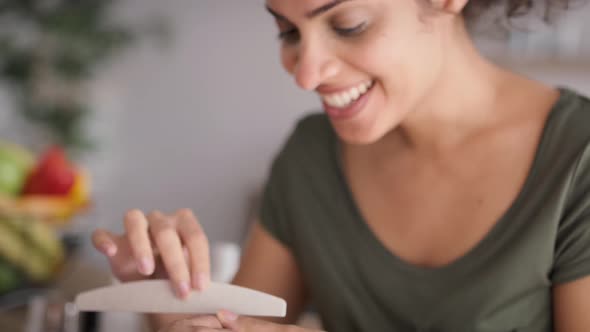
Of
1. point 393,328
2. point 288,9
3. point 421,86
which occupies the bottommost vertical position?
point 393,328

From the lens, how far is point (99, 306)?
69cm

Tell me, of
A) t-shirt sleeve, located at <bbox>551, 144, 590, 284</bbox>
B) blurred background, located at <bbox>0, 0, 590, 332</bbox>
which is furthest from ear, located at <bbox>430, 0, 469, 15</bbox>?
blurred background, located at <bbox>0, 0, 590, 332</bbox>

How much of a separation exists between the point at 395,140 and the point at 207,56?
1824 mm

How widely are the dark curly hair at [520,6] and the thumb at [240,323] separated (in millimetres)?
508

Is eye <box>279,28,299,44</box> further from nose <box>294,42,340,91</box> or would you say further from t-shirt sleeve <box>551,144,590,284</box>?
t-shirt sleeve <box>551,144,590,284</box>

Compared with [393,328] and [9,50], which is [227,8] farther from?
[393,328]

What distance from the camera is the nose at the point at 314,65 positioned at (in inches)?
29.3

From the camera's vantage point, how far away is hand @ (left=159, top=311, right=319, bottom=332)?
2.15 ft

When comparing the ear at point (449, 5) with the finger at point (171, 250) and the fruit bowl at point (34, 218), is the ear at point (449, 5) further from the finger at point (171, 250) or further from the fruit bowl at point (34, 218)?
the fruit bowl at point (34, 218)

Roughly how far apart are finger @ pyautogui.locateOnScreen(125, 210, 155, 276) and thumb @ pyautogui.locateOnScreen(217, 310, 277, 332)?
0.35 ft

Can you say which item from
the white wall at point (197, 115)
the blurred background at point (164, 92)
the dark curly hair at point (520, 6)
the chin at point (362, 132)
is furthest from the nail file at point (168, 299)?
the white wall at point (197, 115)

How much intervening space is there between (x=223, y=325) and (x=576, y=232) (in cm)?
41

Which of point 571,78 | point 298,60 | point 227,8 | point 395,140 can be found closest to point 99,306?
point 298,60

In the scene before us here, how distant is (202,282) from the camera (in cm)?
68
